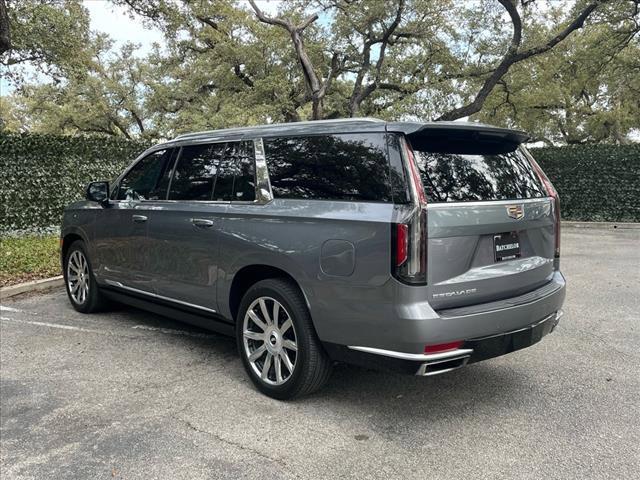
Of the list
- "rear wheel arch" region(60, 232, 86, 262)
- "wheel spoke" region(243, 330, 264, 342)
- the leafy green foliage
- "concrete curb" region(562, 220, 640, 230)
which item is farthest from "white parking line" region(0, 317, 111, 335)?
"concrete curb" region(562, 220, 640, 230)

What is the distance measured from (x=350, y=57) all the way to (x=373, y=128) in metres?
16.6

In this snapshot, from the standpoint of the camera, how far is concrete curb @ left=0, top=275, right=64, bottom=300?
6.98 metres

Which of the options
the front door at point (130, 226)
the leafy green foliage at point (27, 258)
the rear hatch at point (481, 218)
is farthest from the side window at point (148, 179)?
the leafy green foliage at point (27, 258)

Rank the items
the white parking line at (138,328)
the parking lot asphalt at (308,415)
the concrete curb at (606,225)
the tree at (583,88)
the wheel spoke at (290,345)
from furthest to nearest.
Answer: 1. the tree at (583,88)
2. the concrete curb at (606,225)
3. the white parking line at (138,328)
4. the wheel spoke at (290,345)
5. the parking lot asphalt at (308,415)

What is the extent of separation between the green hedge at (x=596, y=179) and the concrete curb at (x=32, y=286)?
46.5ft

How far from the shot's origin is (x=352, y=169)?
3332 millimetres

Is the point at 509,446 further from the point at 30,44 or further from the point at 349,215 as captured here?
the point at 30,44

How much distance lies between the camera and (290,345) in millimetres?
3541

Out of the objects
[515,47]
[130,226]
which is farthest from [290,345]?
[515,47]

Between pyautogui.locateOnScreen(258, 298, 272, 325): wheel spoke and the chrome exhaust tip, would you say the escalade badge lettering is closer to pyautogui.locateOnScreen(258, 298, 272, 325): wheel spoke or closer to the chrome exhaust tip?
the chrome exhaust tip

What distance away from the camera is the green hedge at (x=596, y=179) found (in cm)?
1523

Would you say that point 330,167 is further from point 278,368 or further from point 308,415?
point 308,415

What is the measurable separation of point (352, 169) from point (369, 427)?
1.59 m

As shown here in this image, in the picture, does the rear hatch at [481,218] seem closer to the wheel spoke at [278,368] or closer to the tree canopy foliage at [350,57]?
the wheel spoke at [278,368]
